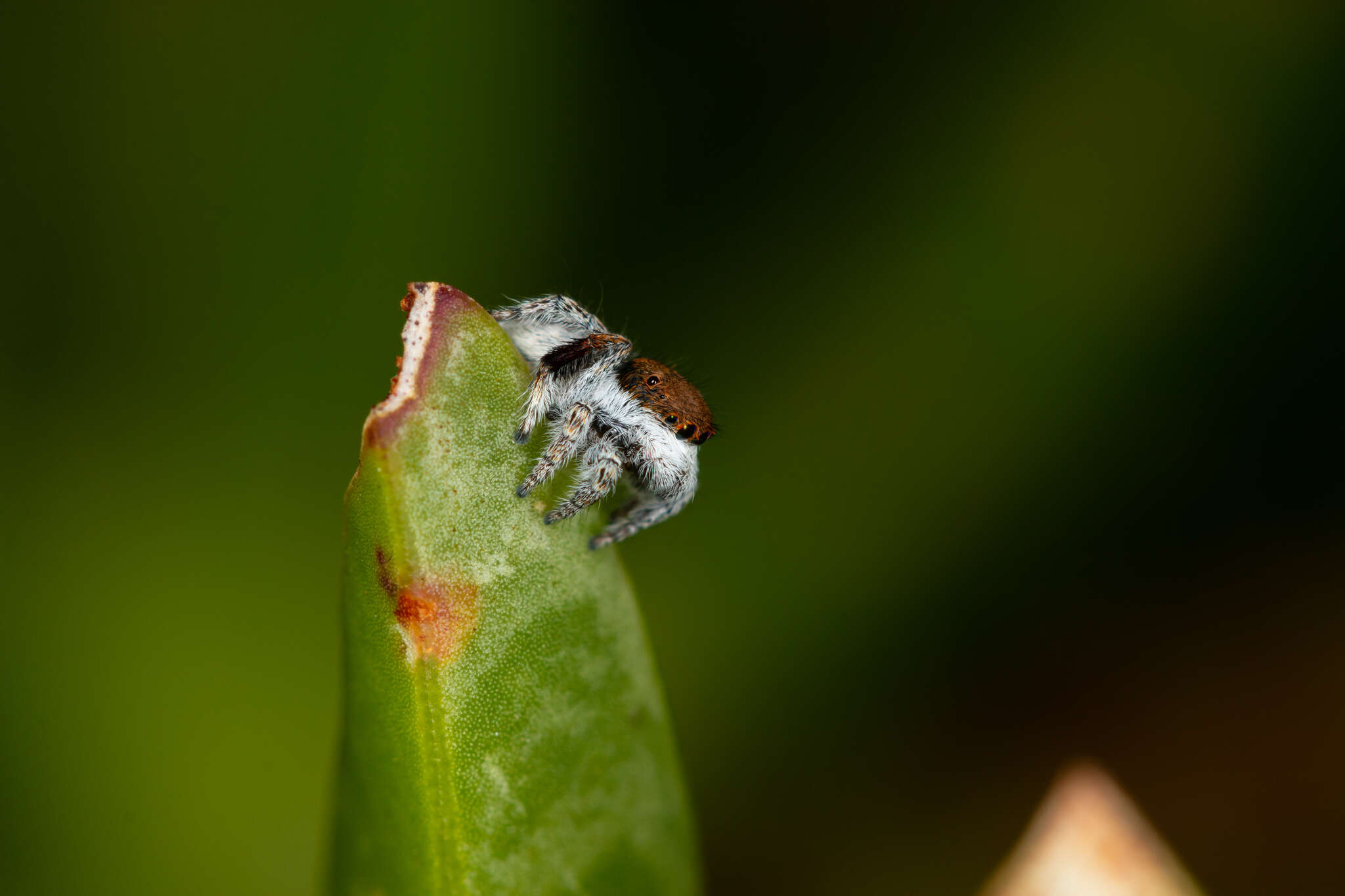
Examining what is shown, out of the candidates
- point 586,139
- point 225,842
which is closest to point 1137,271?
point 586,139

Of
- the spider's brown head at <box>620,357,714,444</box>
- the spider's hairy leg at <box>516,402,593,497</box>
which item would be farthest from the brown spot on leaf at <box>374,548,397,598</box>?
the spider's brown head at <box>620,357,714,444</box>

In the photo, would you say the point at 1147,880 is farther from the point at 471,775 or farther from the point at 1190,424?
the point at 1190,424

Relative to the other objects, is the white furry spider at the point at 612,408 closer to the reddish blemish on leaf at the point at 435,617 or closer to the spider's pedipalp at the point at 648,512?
the spider's pedipalp at the point at 648,512

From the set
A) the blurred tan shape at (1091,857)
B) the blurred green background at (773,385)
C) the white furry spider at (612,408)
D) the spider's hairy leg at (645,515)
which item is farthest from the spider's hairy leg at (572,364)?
the blurred tan shape at (1091,857)

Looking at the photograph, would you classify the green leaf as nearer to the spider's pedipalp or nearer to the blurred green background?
the spider's pedipalp

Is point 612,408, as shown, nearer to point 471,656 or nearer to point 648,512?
point 648,512

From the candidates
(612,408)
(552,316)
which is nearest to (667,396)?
(612,408)
